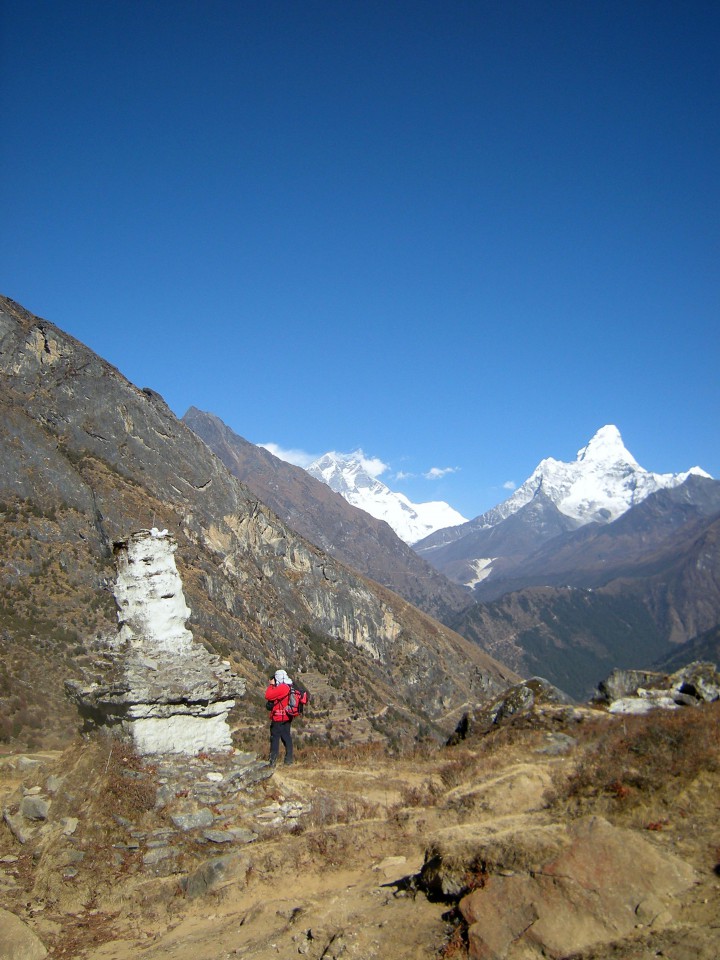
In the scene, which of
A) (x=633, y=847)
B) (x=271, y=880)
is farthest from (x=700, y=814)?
(x=271, y=880)

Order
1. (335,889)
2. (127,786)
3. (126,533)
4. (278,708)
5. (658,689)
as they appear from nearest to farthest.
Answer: (335,889) < (127,786) < (278,708) < (658,689) < (126,533)

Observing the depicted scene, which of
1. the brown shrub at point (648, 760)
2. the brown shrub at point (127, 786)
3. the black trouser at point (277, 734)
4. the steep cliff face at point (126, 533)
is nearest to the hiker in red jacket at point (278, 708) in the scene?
the black trouser at point (277, 734)

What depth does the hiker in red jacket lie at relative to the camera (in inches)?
683

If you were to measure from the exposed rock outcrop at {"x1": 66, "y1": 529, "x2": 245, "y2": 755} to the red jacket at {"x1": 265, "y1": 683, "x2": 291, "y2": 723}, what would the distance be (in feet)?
5.21

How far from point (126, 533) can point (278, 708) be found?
1196 inches

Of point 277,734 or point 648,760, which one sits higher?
point 277,734

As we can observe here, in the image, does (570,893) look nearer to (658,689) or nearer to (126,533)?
(658,689)

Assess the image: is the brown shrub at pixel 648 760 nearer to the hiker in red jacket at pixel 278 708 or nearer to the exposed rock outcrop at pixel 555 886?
the exposed rock outcrop at pixel 555 886

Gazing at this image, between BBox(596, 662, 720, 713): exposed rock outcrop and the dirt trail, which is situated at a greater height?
the dirt trail

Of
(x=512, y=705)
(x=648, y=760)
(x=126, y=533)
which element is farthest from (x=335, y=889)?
(x=126, y=533)

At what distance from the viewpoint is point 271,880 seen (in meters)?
11.6

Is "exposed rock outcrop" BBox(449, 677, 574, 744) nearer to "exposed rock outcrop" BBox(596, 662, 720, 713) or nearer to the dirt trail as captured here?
"exposed rock outcrop" BBox(596, 662, 720, 713)

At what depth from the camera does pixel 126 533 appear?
1748 inches

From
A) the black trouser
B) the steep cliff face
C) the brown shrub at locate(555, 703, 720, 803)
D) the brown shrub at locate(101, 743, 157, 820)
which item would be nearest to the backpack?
the black trouser
